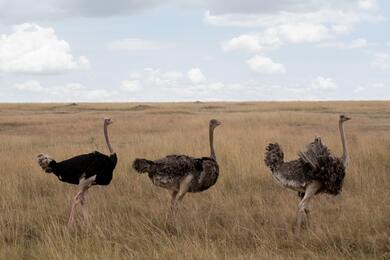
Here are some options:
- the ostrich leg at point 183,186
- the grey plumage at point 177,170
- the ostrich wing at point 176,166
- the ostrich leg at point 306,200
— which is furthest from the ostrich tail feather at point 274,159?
the ostrich leg at point 183,186

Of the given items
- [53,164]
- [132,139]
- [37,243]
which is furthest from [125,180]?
[132,139]

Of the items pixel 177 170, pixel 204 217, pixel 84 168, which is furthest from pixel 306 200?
pixel 84 168

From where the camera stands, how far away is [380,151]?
41.1ft

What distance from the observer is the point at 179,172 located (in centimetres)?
741

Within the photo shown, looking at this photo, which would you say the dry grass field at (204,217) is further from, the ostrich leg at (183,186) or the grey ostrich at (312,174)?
the grey ostrich at (312,174)

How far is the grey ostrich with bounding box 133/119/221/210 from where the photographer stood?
291 inches

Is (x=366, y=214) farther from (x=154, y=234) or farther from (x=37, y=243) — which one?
(x=37, y=243)

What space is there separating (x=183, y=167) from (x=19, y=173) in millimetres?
4710

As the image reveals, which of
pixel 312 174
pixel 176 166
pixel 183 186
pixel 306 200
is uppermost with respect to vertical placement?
pixel 176 166

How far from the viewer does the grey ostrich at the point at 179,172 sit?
740 centimetres

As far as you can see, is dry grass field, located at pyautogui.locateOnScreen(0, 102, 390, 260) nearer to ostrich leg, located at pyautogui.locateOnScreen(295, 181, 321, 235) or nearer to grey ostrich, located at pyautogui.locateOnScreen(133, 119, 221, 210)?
ostrich leg, located at pyautogui.locateOnScreen(295, 181, 321, 235)

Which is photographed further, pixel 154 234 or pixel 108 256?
pixel 154 234

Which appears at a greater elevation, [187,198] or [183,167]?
[183,167]

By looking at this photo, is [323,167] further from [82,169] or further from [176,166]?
[82,169]
